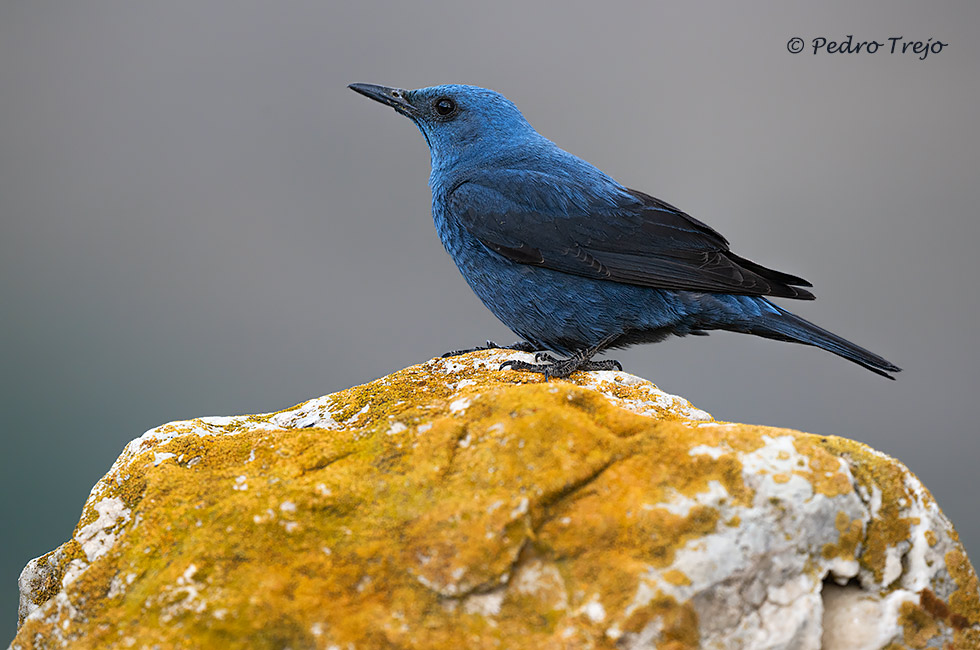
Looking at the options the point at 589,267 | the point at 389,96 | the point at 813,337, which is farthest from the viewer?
the point at 389,96

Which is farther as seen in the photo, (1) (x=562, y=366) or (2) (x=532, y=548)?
(1) (x=562, y=366)

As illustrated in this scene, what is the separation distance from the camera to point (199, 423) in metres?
4.23

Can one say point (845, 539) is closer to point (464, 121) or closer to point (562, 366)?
Result: point (562, 366)

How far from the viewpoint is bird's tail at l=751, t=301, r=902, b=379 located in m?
4.42

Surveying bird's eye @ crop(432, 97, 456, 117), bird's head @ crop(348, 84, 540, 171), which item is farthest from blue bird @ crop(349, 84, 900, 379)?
bird's eye @ crop(432, 97, 456, 117)

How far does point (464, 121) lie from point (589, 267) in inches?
59.8

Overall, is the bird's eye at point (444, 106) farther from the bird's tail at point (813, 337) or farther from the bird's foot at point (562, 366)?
the bird's tail at point (813, 337)

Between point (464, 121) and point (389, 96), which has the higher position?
point (389, 96)

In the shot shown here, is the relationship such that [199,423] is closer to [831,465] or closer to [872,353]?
[831,465]

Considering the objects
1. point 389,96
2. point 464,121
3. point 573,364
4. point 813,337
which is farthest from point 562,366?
point 389,96

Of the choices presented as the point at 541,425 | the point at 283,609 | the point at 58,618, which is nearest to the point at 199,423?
the point at 58,618

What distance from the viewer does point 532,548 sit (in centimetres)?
290

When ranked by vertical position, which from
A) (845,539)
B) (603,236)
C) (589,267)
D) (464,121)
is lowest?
(845,539)

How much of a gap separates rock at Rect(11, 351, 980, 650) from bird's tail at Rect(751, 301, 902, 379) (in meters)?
1.26
